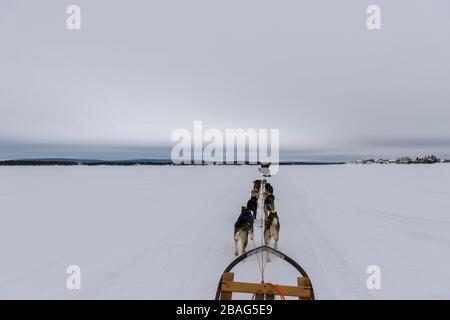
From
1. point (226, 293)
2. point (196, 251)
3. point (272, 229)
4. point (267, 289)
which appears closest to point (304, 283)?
point (267, 289)

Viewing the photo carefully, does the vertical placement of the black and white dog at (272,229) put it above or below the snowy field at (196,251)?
above

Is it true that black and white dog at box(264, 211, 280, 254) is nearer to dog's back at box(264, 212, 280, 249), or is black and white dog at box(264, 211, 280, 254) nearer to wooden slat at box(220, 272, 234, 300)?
A: dog's back at box(264, 212, 280, 249)

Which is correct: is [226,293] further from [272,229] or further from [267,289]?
[272,229]

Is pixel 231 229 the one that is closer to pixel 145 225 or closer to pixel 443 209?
pixel 145 225

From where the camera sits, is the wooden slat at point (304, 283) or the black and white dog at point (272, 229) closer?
the wooden slat at point (304, 283)

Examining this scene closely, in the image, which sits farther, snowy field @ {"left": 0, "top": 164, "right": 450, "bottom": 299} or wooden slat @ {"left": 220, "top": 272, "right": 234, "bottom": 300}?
snowy field @ {"left": 0, "top": 164, "right": 450, "bottom": 299}

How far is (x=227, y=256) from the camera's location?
5398 millimetres

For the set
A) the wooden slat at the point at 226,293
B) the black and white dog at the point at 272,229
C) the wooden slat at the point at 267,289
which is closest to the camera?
the wooden slat at the point at 267,289

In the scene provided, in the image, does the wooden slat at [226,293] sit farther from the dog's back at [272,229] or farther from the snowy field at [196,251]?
the dog's back at [272,229]

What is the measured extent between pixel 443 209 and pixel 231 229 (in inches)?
318

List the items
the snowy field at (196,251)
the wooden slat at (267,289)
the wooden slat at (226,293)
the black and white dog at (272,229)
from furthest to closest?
the black and white dog at (272,229), the snowy field at (196,251), the wooden slat at (226,293), the wooden slat at (267,289)

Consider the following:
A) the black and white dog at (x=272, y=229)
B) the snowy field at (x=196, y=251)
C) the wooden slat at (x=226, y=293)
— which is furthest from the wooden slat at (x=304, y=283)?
the black and white dog at (x=272, y=229)

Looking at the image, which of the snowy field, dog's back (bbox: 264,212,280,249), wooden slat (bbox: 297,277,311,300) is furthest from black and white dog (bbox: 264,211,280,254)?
wooden slat (bbox: 297,277,311,300)
